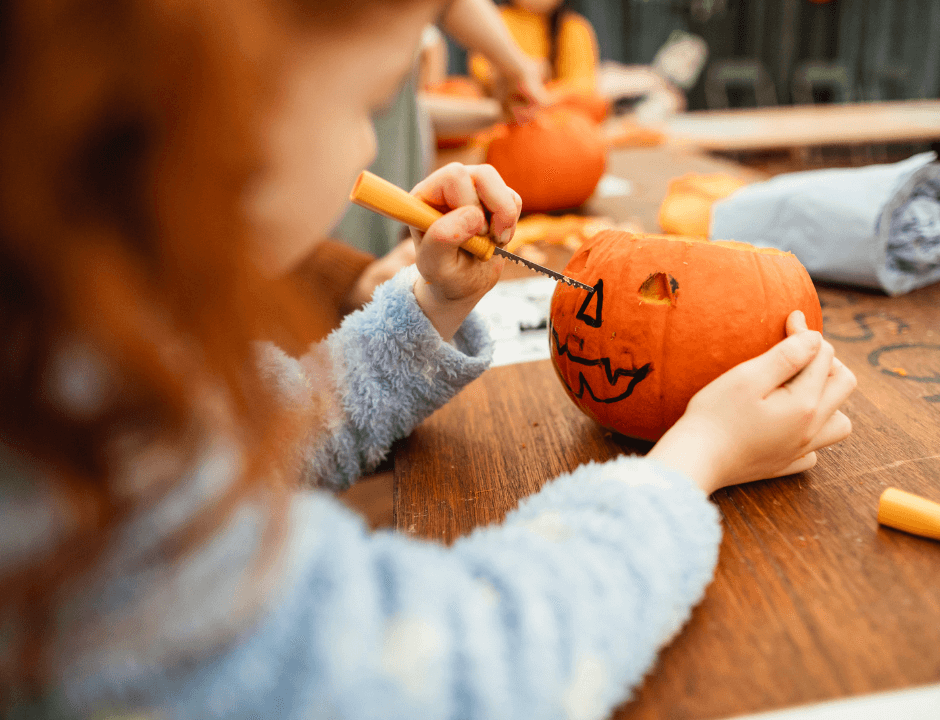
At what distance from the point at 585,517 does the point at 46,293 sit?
341 millimetres

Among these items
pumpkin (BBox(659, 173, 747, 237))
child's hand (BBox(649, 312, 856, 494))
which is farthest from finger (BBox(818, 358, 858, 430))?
pumpkin (BBox(659, 173, 747, 237))

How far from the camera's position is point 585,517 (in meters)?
0.44

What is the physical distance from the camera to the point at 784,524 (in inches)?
20.6

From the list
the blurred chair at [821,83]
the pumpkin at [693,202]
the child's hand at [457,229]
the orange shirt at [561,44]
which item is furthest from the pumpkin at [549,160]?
the blurred chair at [821,83]

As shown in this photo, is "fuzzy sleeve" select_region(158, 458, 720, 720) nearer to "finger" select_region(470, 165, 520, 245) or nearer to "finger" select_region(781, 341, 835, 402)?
"finger" select_region(781, 341, 835, 402)

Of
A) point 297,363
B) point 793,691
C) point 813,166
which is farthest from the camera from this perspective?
point 813,166

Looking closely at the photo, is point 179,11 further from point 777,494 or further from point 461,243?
point 777,494

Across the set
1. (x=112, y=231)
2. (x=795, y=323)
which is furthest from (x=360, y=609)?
(x=795, y=323)

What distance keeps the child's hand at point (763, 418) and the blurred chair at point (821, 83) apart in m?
4.14

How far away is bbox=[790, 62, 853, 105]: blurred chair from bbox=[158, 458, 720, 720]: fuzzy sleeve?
4.34 meters

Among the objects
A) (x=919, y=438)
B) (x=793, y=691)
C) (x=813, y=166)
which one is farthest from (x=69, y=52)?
(x=813, y=166)

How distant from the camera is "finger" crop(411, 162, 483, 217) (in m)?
0.64

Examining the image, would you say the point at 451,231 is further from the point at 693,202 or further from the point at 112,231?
the point at 693,202

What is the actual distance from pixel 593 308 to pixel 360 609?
0.40 metres
